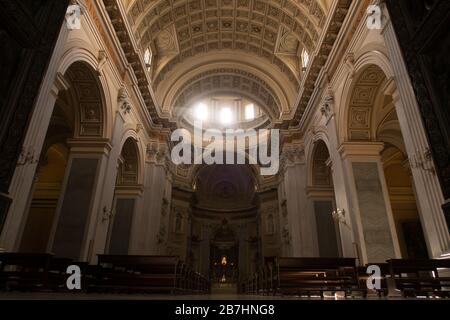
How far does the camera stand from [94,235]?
29.5 feet

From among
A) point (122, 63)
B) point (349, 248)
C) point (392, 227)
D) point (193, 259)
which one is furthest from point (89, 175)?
point (193, 259)

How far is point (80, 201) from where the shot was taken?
8.92m

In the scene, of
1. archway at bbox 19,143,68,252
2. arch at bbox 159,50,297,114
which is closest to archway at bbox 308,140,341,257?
arch at bbox 159,50,297,114

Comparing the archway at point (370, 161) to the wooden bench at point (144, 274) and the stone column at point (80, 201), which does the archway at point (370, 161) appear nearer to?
the wooden bench at point (144, 274)

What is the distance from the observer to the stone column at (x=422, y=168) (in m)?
5.28

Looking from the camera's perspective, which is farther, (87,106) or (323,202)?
(323,202)

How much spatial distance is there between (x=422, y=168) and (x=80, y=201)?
8.99 m

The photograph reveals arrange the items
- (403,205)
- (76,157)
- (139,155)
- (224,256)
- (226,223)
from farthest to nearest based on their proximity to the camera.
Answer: (226,223) → (224,256) → (403,205) → (139,155) → (76,157)

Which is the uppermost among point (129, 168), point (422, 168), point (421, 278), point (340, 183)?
point (129, 168)

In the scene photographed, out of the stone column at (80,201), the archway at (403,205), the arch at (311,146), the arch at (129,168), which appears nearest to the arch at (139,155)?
the arch at (129,168)

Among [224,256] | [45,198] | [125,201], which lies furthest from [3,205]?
[224,256]

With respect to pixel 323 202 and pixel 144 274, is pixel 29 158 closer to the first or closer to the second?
pixel 144 274

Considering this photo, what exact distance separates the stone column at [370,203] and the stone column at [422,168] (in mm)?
2637
